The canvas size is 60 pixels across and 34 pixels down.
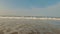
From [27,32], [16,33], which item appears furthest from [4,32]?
[27,32]

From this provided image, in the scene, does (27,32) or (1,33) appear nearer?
(1,33)

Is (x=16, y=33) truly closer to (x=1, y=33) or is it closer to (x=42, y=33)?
(x=1, y=33)

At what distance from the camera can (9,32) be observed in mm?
6125

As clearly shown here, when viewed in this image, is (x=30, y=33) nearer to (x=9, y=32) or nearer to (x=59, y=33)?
(x=9, y=32)

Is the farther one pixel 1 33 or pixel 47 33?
pixel 47 33

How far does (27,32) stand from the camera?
6.30 m

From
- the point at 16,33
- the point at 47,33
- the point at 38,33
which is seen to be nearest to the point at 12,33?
the point at 16,33

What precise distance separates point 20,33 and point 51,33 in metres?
1.60

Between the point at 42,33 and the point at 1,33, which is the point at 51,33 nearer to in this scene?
the point at 42,33

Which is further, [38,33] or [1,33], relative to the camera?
[38,33]

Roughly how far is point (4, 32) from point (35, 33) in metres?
1.54

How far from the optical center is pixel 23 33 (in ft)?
20.2

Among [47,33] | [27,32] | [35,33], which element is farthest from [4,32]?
[47,33]

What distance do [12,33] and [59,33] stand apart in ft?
7.95
